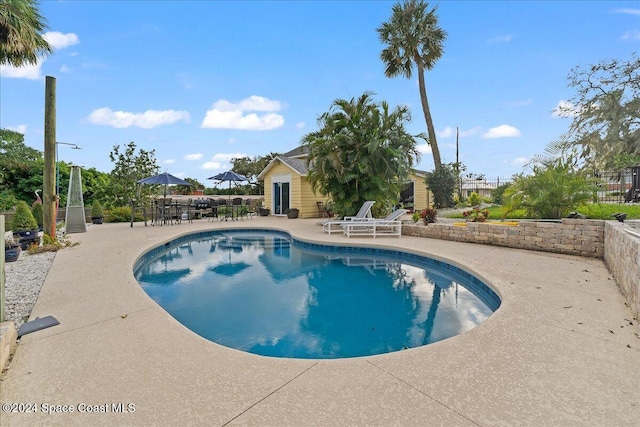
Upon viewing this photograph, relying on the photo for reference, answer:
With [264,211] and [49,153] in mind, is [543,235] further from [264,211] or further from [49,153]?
[264,211]

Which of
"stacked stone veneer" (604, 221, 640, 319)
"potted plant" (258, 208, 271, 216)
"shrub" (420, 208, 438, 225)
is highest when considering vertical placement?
"potted plant" (258, 208, 271, 216)

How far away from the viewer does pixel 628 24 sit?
12766mm

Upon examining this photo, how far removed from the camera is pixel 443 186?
52.4ft

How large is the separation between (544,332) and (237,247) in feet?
27.5

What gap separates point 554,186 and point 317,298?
22.5ft

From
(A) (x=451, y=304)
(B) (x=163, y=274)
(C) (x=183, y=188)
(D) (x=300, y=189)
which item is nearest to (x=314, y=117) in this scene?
(D) (x=300, y=189)

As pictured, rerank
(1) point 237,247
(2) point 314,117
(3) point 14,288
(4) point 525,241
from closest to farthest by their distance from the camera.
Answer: (3) point 14,288 < (4) point 525,241 < (1) point 237,247 < (2) point 314,117

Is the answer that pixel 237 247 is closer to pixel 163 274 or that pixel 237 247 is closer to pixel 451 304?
pixel 163 274

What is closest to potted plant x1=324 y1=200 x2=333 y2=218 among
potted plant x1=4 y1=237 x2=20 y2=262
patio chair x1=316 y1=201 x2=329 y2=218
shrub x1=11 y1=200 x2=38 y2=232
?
patio chair x1=316 y1=201 x2=329 y2=218

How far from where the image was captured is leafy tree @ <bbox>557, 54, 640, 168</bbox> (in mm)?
16812

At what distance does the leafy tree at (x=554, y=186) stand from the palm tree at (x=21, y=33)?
1275 centimetres

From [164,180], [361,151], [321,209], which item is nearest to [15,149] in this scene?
[164,180]

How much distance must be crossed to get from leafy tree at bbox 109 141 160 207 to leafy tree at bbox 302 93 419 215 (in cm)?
1105

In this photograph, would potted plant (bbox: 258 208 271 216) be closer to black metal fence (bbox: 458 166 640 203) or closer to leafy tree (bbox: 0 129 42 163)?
leafy tree (bbox: 0 129 42 163)
